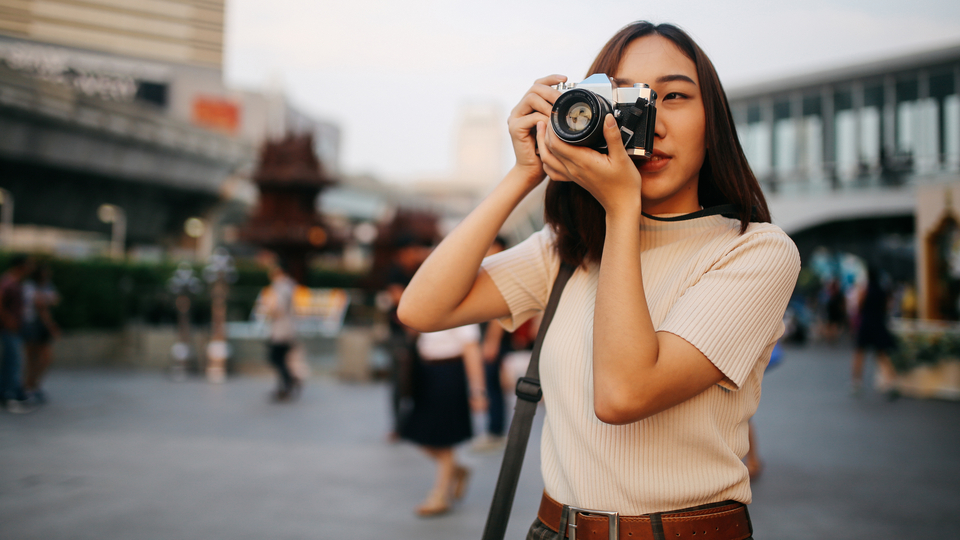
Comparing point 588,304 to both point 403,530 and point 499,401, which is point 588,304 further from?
point 499,401

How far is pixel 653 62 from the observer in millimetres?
1279

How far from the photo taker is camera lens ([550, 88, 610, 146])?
3.67 feet

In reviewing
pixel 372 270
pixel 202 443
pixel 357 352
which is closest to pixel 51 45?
pixel 372 270

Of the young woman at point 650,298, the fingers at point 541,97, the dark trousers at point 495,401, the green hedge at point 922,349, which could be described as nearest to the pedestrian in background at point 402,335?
the dark trousers at point 495,401

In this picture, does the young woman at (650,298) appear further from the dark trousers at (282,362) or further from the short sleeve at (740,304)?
the dark trousers at (282,362)

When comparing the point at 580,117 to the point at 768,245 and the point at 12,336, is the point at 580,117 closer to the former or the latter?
the point at 768,245

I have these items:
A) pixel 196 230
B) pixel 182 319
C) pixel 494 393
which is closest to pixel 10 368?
pixel 182 319

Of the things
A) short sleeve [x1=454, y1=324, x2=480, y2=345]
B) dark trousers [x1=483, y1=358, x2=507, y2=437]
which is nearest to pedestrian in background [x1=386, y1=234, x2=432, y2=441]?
short sleeve [x1=454, y1=324, x2=480, y2=345]

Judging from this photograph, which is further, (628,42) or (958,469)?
(958,469)

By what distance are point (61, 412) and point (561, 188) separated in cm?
861

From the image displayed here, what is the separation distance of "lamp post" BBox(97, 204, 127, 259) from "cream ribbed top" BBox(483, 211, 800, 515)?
95.4 feet

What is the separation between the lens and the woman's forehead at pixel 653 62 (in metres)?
1.27

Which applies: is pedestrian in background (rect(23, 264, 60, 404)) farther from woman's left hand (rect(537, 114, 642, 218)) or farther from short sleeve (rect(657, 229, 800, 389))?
short sleeve (rect(657, 229, 800, 389))

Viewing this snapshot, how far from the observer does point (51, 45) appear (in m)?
40.8
